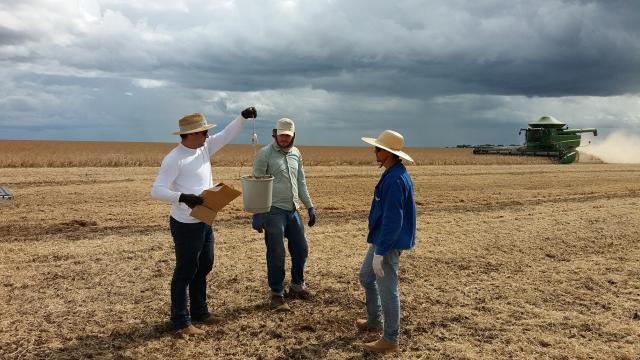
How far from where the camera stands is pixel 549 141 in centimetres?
3759

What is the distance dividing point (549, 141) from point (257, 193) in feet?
119

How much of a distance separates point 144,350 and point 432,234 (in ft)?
21.6

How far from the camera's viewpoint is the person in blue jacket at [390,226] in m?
4.48

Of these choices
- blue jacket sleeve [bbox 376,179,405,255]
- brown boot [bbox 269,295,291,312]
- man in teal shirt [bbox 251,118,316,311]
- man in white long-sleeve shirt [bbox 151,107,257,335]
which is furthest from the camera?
brown boot [bbox 269,295,291,312]

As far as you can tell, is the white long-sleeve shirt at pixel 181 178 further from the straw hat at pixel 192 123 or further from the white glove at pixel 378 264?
the white glove at pixel 378 264

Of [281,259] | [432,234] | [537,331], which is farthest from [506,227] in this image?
[281,259]

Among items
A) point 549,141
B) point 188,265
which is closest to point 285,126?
point 188,265

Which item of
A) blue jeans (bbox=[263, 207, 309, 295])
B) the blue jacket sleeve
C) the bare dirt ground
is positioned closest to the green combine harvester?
the bare dirt ground

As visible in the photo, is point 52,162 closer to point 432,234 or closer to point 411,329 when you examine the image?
point 432,234

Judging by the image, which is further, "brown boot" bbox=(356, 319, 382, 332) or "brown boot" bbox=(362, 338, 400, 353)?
"brown boot" bbox=(356, 319, 382, 332)

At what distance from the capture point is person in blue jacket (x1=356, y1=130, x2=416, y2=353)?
4.48m

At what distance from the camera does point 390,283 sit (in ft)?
15.6

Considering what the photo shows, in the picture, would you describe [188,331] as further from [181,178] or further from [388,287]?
[388,287]

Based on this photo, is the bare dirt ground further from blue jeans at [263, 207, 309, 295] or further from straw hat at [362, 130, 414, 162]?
straw hat at [362, 130, 414, 162]
